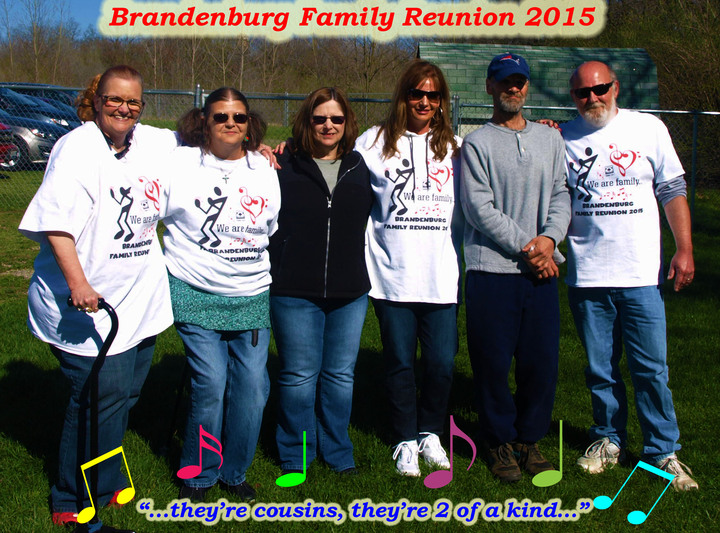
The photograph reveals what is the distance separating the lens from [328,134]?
364 cm

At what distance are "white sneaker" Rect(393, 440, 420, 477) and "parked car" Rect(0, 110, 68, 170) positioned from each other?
41.6 ft

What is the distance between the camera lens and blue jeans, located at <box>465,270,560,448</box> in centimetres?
373

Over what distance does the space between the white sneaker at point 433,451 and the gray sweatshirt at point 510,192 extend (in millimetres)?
1082

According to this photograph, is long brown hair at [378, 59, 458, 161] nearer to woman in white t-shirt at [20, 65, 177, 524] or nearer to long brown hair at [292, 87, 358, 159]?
long brown hair at [292, 87, 358, 159]

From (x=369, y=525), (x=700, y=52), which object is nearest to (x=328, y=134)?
(x=369, y=525)

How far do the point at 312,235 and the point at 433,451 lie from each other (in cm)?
149

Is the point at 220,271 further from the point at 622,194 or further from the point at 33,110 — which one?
the point at 33,110

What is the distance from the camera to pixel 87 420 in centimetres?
325

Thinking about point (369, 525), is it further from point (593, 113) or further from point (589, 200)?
point (593, 113)

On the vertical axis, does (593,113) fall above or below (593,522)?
above

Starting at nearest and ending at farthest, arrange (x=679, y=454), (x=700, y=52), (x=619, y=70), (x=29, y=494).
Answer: (x=29, y=494) < (x=679, y=454) < (x=700, y=52) < (x=619, y=70)


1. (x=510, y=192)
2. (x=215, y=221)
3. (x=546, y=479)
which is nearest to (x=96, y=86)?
(x=215, y=221)

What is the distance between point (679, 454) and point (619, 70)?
51.8 ft

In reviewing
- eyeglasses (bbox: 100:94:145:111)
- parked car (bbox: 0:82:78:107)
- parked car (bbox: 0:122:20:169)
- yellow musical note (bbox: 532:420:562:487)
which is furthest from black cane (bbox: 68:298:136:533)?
parked car (bbox: 0:122:20:169)
